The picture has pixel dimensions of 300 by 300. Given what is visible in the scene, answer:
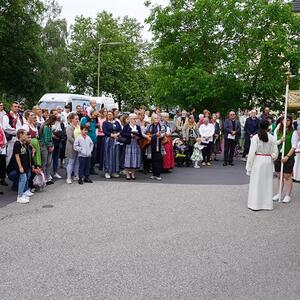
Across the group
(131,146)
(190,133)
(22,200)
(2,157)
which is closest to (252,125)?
(190,133)

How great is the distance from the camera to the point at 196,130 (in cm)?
1537

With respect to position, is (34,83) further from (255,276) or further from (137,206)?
(255,276)

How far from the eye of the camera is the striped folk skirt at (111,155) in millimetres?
11945

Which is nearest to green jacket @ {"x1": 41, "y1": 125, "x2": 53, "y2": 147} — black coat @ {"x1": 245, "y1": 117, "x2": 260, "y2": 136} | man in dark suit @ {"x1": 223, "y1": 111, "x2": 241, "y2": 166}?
man in dark suit @ {"x1": 223, "y1": 111, "x2": 241, "y2": 166}

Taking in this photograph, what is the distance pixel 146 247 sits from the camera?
6.04m

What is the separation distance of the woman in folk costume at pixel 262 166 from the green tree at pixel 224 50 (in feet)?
37.0

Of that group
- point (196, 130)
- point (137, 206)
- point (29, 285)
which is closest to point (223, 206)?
point (137, 206)

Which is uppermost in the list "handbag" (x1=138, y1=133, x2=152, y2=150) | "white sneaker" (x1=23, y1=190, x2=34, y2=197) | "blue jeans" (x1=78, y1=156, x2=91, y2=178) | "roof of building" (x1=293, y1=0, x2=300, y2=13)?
"roof of building" (x1=293, y1=0, x2=300, y2=13)

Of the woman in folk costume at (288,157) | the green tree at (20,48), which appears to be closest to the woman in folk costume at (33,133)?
the woman in folk costume at (288,157)

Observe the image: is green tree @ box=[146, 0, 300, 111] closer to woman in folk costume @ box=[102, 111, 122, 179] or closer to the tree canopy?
woman in folk costume @ box=[102, 111, 122, 179]

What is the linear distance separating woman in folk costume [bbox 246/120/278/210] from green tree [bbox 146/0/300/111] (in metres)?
11.3

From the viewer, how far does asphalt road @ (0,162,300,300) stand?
465 cm

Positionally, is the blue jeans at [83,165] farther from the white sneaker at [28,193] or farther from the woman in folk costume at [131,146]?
the white sneaker at [28,193]

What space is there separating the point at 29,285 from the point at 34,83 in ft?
122
